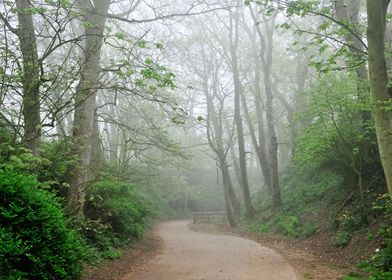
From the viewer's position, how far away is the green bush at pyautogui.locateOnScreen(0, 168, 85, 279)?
415 centimetres

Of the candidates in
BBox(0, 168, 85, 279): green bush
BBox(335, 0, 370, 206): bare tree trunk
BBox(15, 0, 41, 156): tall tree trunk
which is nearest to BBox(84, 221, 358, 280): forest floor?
BBox(0, 168, 85, 279): green bush

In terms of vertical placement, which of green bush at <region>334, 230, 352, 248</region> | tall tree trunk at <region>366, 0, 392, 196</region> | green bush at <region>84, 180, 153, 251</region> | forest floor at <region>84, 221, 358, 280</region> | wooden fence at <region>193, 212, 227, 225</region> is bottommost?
wooden fence at <region>193, 212, 227, 225</region>

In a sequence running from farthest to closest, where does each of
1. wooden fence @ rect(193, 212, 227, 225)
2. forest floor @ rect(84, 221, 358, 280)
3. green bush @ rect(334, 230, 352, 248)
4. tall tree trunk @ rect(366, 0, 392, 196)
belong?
wooden fence @ rect(193, 212, 227, 225), green bush @ rect(334, 230, 352, 248), forest floor @ rect(84, 221, 358, 280), tall tree trunk @ rect(366, 0, 392, 196)

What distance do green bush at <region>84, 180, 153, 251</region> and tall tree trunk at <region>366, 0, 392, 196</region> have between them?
6096mm

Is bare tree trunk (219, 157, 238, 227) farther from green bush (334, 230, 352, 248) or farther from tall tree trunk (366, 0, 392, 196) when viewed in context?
tall tree trunk (366, 0, 392, 196)

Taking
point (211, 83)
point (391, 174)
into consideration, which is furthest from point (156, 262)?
point (211, 83)

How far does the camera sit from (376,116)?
6.50 meters

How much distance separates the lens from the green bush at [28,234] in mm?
4148

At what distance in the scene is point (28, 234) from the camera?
460 cm

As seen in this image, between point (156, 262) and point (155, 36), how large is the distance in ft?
30.0

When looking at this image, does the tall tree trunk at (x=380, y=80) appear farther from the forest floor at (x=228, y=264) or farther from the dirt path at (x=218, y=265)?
the dirt path at (x=218, y=265)

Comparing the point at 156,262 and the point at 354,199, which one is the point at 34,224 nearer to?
the point at 156,262

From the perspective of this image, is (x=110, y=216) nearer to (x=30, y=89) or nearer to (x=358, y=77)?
(x=30, y=89)

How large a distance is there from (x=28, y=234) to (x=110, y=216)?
5640 millimetres
